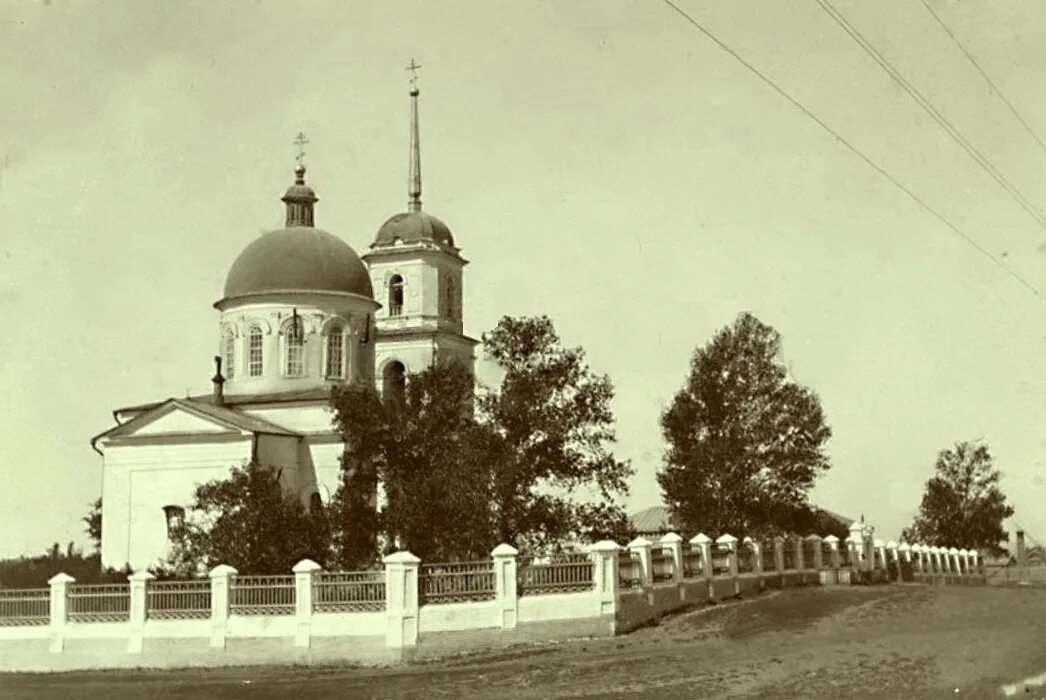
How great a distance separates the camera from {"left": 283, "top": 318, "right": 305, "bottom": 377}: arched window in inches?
1646

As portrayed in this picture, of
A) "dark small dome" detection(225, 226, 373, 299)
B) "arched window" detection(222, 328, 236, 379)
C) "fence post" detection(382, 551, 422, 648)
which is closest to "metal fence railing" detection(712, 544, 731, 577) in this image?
"fence post" detection(382, 551, 422, 648)

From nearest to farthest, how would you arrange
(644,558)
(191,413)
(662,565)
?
(644,558)
(662,565)
(191,413)

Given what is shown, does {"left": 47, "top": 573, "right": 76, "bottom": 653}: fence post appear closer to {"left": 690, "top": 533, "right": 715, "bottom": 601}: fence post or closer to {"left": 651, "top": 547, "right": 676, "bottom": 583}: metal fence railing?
{"left": 651, "top": 547, "right": 676, "bottom": 583}: metal fence railing

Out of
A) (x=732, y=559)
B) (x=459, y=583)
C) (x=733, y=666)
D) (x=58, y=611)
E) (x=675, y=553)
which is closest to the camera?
(x=733, y=666)

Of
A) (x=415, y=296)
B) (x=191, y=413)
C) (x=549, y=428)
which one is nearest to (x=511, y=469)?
(x=549, y=428)

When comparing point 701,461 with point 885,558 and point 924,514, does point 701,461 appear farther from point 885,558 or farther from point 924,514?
point 924,514

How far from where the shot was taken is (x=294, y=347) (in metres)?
41.9

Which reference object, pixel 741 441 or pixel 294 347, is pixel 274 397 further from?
pixel 741 441

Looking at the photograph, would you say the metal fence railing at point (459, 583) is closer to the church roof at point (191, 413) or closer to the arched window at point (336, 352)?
the church roof at point (191, 413)

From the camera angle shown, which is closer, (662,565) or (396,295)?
(662,565)

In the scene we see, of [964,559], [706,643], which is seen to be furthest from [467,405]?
[964,559]

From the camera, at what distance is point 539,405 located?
88.6 ft

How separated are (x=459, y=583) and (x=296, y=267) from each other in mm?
22122

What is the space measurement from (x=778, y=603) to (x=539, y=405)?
5652mm
